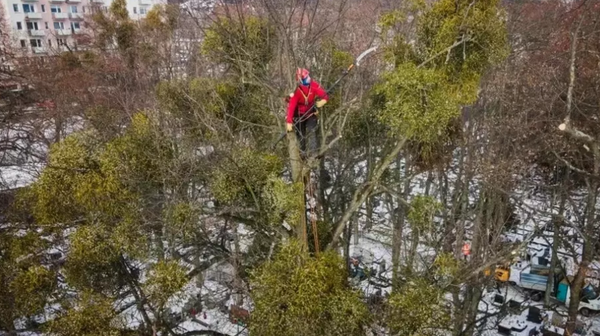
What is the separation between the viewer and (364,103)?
683 cm

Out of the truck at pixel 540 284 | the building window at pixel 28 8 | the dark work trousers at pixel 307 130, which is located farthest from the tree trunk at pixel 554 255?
the building window at pixel 28 8

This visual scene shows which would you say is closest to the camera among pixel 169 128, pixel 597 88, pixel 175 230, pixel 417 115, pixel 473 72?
pixel 417 115

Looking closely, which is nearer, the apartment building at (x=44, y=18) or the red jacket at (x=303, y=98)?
the red jacket at (x=303, y=98)

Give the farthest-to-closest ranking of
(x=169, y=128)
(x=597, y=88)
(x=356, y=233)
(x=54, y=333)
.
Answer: (x=356, y=233) → (x=597, y=88) → (x=169, y=128) → (x=54, y=333)

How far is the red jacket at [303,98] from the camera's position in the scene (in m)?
5.24

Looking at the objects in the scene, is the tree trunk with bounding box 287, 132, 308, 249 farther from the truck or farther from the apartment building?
the apartment building

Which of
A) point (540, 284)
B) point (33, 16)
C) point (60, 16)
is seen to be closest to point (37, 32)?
point (33, 16)

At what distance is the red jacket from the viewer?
5.24 meters

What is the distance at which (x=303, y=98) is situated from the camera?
17.7ft

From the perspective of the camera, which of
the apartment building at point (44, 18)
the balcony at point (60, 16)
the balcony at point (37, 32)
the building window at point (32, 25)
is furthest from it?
the balcony at point (60, 16)

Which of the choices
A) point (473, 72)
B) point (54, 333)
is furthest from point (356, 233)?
point (54, 333)

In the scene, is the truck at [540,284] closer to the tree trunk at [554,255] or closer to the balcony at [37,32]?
the tree trunk at [554,255]

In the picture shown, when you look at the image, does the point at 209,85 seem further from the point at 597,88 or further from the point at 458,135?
the point at 597,88

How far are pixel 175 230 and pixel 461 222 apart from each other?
638 cm
